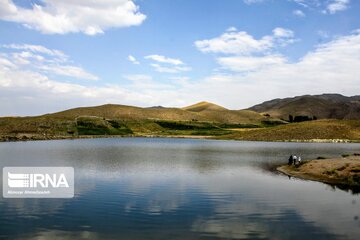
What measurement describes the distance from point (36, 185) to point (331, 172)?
4111cm

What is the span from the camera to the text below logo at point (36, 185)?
40.0 meters

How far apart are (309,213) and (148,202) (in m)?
14.5

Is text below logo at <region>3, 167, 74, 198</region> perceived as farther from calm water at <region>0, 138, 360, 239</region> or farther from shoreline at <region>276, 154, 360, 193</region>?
shoreline at <region>276, 154, 360, 193</region>

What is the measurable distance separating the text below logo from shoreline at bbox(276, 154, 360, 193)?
109 feet

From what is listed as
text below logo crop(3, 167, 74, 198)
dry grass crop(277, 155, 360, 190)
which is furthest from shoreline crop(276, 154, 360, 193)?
text below logo crop(3, 167, 74, 198)

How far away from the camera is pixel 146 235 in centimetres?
2677

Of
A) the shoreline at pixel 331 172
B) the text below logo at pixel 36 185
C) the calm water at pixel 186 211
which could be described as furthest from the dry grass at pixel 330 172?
the text below logo at pixel 36 185

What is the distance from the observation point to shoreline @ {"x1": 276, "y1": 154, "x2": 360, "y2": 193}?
53.4 metres

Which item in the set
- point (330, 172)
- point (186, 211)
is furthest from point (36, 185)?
point (330, 172)

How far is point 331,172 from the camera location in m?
59.9

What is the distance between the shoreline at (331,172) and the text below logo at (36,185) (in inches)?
1305

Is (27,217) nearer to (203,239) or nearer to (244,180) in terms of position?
(203,239)

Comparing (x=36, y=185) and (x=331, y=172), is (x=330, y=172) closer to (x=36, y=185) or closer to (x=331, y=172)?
(x=331, y=172)

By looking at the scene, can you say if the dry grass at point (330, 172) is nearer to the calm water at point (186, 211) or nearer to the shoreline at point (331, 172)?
the shoreline at point (331, 172)
